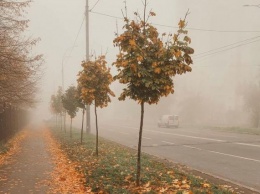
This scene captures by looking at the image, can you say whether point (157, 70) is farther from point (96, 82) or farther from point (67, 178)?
point (96, 82)

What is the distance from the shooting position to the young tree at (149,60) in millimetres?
7883

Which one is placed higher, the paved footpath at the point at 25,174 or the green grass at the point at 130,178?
the green grass at the point at 130,178

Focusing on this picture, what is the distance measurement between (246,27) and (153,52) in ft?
596

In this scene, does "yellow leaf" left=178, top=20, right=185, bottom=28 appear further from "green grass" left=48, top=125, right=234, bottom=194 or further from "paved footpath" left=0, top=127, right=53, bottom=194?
"paved footpath" left=0, top=127, right=53, bottom=194

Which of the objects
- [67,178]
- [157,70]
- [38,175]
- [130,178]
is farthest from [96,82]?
[157,70]

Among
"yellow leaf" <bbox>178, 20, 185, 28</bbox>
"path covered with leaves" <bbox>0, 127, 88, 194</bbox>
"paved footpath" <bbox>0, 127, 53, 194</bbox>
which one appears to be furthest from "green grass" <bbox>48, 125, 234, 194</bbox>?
"yellow leaf" <bbox>178, 20, 185, 28</bbox>

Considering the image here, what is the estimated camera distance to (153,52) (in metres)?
8.21

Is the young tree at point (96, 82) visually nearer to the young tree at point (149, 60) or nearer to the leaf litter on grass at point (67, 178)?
the leaf litter on grass at point (67, 178)

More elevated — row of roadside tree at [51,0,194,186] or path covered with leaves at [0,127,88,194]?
row of roadside tree at [51,0,194,186]

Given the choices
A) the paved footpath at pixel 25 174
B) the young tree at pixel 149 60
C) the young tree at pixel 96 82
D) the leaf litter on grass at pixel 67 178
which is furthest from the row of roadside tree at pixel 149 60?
the young tree at pixel 96 82

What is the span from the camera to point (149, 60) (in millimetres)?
8055

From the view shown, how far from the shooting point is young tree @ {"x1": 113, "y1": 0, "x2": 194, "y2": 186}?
7883 millimetres

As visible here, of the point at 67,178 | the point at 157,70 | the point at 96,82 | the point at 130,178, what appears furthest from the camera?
the point at 96,82

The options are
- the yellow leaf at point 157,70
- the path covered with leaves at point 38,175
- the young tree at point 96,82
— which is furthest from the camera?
the young tree at point 96,82
